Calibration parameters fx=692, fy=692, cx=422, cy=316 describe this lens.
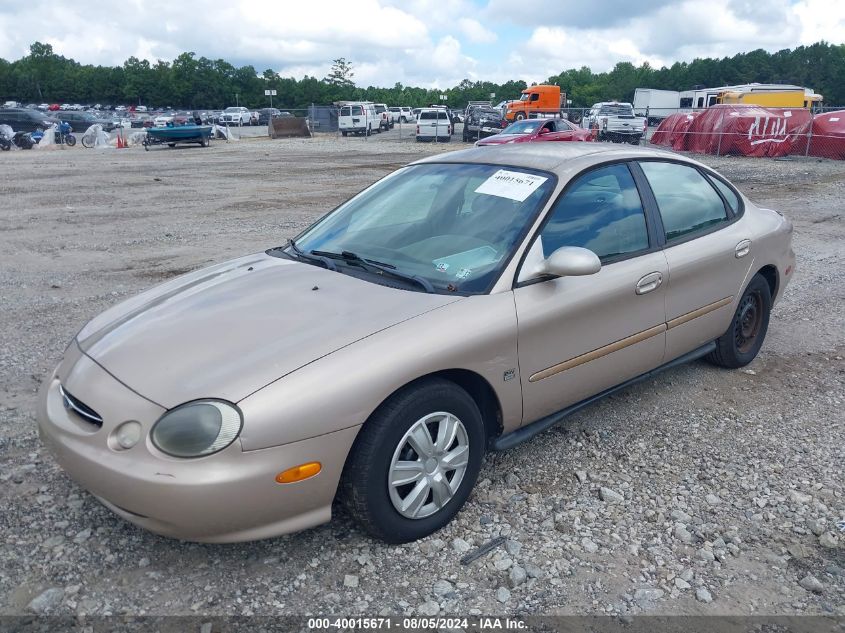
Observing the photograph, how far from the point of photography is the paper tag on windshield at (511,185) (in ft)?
11.5

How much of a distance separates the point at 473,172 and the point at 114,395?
2.18 m

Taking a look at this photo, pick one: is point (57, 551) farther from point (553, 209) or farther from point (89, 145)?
point (89, 145)

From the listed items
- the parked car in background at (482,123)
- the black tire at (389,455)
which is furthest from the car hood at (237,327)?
the parked car in background at (482,123)

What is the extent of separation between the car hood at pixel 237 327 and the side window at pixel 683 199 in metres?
1.70

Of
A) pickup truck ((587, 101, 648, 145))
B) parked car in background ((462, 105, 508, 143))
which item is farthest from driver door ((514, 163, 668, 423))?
parked car in background ((462, 105, 508, 143))

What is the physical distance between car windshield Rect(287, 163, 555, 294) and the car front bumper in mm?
1019

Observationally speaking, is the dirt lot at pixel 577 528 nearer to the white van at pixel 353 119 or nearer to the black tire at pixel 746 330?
the black tire at pixel 746 330

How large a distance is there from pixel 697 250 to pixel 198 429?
118 inches

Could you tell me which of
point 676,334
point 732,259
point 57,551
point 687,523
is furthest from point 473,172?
point 57,551

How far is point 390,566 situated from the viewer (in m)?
2.79

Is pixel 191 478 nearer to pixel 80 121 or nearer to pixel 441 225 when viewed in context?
pixel 441 225

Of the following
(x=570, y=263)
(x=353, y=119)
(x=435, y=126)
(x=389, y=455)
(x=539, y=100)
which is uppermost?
(x=539, y=100)

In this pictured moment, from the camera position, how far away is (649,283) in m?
3.71

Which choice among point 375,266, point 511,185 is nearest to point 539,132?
point 511,185
